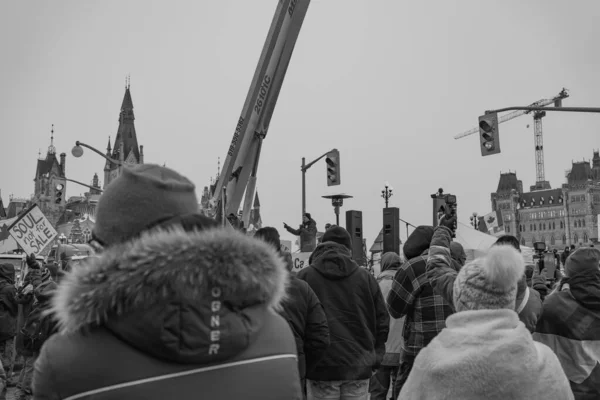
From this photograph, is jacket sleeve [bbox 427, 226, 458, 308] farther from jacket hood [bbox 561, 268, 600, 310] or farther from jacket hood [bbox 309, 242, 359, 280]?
jacket hood [bbox 309, 242, 359, 280]

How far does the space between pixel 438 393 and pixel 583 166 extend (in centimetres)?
18035

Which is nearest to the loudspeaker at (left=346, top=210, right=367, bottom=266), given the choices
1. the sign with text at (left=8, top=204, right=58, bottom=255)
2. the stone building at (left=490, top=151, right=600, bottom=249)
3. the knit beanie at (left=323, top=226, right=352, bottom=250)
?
the sign with text at (left=8, top=204, right=58, bottom=255)

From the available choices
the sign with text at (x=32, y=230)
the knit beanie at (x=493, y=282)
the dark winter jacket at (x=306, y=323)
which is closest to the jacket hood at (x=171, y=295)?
the knit beanie at (x=493, y=282)

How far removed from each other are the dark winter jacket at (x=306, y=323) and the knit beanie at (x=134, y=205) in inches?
149

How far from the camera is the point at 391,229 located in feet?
58.6

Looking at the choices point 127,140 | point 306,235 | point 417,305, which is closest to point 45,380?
point 417,305

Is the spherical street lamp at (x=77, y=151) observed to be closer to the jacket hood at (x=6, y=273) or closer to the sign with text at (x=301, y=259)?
the sign with text at (x=301, y=259)

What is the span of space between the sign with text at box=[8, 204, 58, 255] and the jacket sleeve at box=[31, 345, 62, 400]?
18.4 meters

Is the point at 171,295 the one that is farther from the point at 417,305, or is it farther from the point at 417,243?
the point at 417,243

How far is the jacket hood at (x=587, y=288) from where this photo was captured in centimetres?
559

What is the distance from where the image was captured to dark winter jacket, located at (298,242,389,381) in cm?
630

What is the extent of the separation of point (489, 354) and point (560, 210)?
592 ft

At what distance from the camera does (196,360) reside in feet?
6.23

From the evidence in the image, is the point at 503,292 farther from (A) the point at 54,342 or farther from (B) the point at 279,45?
(B) the point at 279,45
